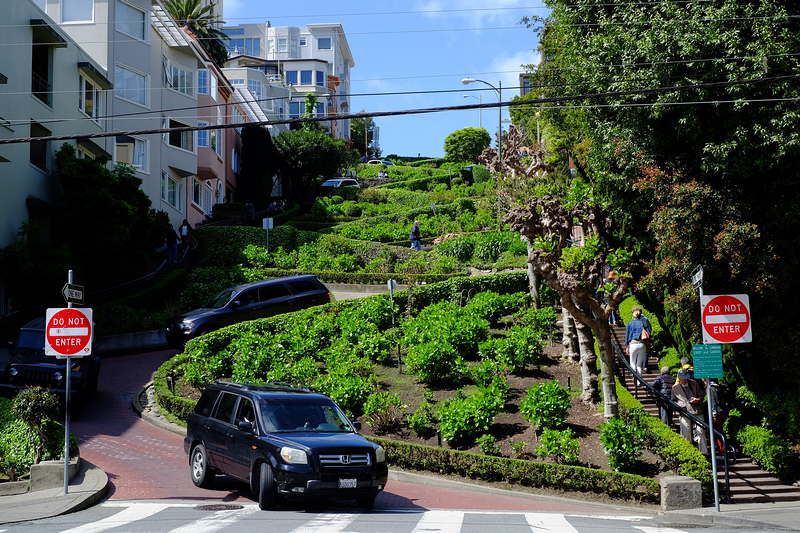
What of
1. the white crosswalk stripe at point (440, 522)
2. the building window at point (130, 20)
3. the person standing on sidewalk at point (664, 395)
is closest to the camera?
the white crosswalk stripe at point (440, 522)

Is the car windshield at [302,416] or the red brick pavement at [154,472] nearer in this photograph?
the car windshield at [302,416]

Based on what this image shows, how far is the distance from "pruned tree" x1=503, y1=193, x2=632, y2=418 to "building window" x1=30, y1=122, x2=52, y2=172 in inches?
752

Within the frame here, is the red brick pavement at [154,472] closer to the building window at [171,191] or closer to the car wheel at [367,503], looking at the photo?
the car wheel at [367,503]

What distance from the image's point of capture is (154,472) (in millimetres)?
13297

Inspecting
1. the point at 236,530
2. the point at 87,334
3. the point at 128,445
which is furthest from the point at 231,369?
the point at 236,530

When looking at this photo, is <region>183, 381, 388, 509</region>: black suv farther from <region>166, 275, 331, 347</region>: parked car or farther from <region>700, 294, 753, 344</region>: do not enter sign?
<region>166, 275, 331, 347</region>: parked car

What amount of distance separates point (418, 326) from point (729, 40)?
34.1ft

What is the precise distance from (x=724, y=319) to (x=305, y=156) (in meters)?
51.2

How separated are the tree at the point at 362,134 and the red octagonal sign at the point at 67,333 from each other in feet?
344

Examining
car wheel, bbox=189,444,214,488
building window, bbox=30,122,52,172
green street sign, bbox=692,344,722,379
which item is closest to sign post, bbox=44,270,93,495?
car wheel, bbox=189,444,214,488

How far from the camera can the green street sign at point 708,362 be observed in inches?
492

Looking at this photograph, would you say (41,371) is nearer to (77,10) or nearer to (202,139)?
(77,10)

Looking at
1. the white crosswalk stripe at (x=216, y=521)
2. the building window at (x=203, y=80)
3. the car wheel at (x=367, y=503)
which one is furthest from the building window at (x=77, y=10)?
the car wheel at (x=367, y=503)

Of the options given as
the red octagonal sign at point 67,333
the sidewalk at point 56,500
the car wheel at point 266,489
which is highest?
the red octagonal sign at point 67,333
